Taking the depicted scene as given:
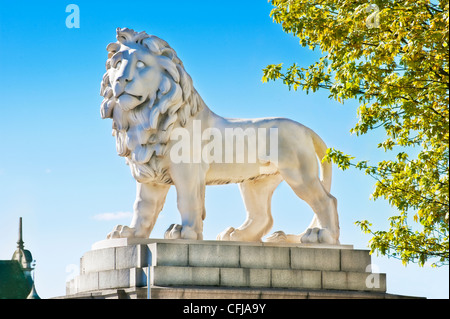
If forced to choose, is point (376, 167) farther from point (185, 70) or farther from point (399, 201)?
point (185, 70)

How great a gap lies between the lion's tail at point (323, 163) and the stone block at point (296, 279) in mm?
1605

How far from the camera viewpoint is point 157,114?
14.4 metres

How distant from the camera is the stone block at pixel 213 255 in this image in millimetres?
14055

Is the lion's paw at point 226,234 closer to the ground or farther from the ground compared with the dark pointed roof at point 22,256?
closer to the ground

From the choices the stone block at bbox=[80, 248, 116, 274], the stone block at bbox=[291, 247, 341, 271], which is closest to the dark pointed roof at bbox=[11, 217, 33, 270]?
the stone block at bbox=[80, 248, 116, 274]

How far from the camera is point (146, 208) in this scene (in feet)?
48.7

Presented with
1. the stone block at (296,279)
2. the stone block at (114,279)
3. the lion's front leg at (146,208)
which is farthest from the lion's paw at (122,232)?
the stone block at (296,279)

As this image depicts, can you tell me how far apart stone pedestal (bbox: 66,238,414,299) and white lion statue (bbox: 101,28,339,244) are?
1.02 ft

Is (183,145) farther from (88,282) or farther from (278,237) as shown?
(88,282)

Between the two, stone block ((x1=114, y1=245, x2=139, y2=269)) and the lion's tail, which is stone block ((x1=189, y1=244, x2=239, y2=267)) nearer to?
stone block ((x1=114, y1=245, x2=139, y2=269))

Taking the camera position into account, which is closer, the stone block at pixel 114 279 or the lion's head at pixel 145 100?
the stone block at pixel 114 279

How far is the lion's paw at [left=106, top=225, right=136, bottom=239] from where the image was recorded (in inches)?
573

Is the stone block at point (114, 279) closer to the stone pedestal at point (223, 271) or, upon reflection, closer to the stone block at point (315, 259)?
the stone pedestal at point (223, 271)

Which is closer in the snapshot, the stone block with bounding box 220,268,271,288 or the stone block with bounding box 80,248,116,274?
the stone block with bounding box 220,268,271,288
